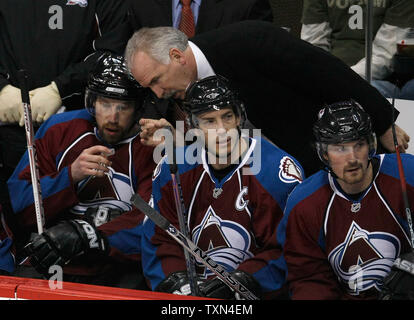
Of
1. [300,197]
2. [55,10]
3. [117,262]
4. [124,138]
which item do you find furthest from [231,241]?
[55,10]

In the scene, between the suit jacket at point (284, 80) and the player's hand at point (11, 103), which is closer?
the suit jacket at point (284, 80)

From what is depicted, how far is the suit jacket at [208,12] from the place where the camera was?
2.80 m

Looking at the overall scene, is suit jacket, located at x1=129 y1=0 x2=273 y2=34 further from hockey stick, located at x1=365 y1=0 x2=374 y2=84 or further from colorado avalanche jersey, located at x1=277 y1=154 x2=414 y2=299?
colorado avalanche jersey, located at x1=277 y1=154 x2=414 y2=299

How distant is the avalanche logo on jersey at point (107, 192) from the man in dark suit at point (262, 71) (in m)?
0.35

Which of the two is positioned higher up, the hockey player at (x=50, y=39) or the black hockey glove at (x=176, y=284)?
the hockey player at (x=50, y=39)

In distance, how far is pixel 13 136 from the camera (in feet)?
9.37

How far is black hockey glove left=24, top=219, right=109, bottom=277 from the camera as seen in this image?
2191mm

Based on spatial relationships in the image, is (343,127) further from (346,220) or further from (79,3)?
(79,3)

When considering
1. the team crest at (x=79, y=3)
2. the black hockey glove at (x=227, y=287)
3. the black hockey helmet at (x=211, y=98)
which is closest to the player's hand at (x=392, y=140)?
the black hockey helmet at (x=211, y=98)

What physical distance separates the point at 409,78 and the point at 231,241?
4.21 ft

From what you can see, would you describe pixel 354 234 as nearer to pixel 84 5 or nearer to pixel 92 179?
pixel 92 179

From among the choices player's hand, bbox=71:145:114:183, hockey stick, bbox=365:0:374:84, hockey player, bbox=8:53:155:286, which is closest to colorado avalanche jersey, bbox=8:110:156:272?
hockey player, bbox=8:53:155:286

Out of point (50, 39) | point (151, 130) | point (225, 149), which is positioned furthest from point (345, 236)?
point (50, 39)

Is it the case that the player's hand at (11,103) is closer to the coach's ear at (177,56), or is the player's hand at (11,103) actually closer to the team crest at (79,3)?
the team crest at (79,3)
